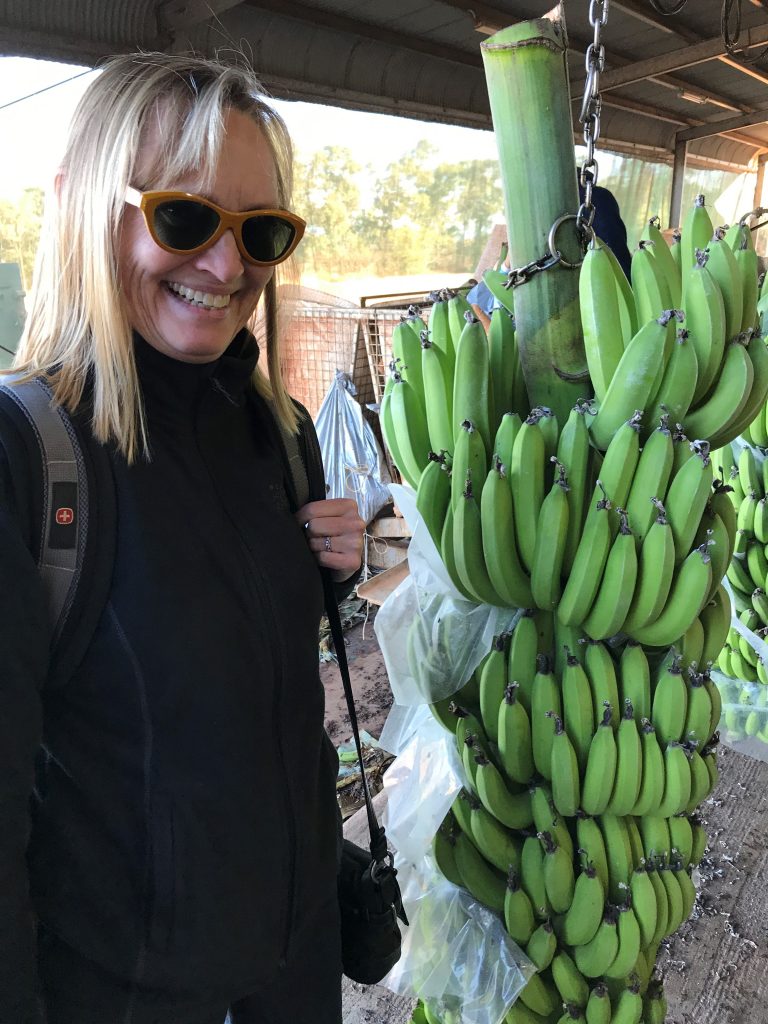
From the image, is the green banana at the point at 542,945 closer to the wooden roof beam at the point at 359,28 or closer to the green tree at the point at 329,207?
the wooden roof beam at the point at 359,28

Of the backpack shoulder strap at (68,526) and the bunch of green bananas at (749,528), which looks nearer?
the backpack shoulder strap at (68,526)

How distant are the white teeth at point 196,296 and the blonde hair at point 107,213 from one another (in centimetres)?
8

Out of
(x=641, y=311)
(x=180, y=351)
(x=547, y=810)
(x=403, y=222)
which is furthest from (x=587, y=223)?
(x=403, y=222)

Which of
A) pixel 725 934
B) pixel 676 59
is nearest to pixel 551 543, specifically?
pixel 725 934

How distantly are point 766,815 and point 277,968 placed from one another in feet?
6.29

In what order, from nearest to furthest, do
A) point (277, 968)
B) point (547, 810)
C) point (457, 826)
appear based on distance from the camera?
point (277, 968) → point (547, 810) → point (457, 826)

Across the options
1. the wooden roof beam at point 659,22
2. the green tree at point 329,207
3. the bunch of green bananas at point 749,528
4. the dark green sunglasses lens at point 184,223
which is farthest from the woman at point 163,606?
the wooden roof beam at point 659,22

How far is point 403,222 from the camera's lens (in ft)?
21.0

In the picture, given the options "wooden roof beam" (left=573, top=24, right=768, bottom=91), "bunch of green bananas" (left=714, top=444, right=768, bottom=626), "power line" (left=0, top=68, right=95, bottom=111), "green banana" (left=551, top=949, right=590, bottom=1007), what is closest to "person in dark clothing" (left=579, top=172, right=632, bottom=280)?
"bunch of green bananas" (left=714, top=444, right=768, bottom=626)

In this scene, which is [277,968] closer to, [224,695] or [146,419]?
[224,695]

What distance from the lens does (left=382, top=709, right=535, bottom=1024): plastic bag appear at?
1.08 metres

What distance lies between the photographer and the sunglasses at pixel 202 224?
0.76m

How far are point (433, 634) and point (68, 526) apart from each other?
0.59m

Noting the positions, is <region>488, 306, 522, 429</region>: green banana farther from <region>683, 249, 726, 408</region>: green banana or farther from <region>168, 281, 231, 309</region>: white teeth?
<region>168, 281, 231, 309</region>: white teeth
